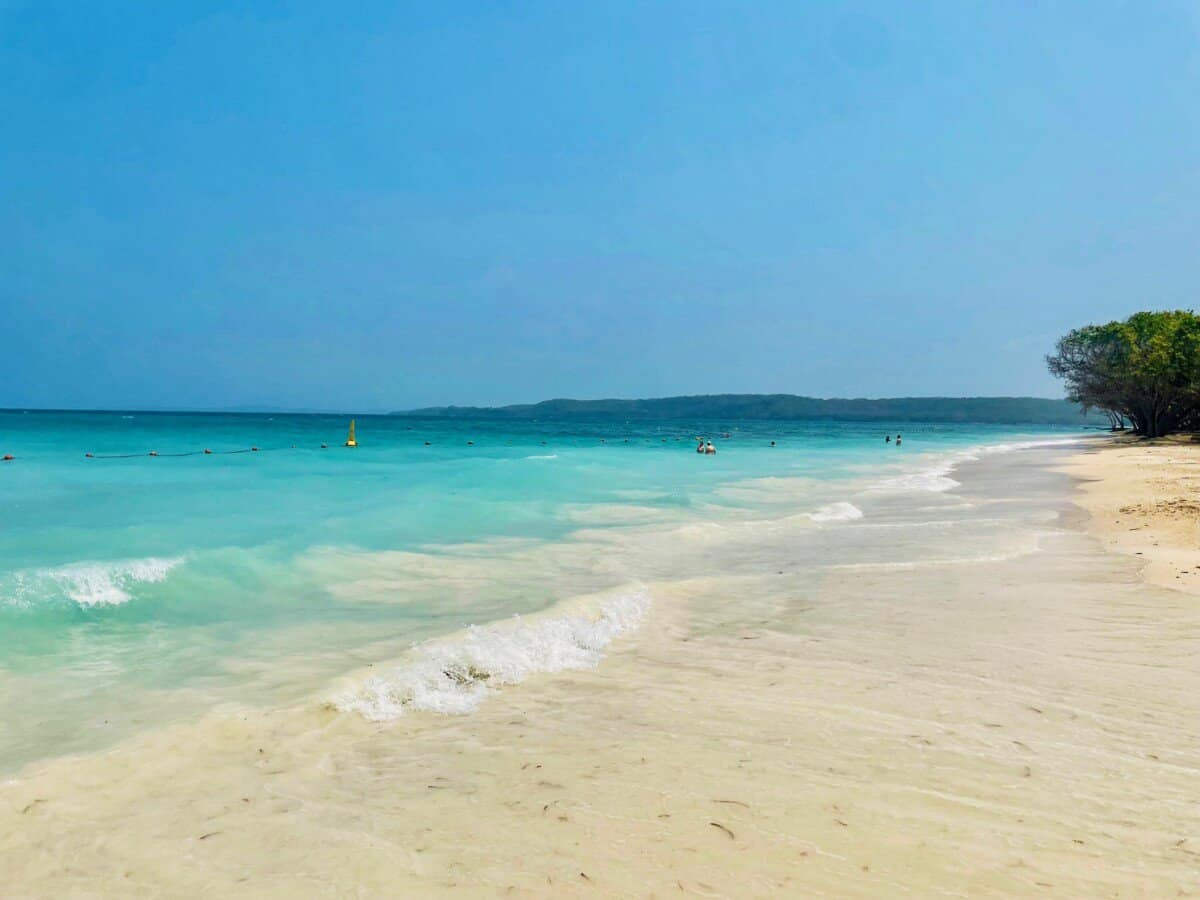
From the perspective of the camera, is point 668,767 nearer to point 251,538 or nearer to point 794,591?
point 794,591

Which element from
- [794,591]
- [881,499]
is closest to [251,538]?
[794,591]

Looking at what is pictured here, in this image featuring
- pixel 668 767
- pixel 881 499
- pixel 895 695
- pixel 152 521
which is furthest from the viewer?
pixel 881 499

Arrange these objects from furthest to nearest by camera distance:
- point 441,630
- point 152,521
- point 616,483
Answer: point 616,483, point 152,521, point 441,630

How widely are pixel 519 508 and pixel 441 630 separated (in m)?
10.9

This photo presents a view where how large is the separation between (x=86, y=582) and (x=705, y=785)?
8.82 metres

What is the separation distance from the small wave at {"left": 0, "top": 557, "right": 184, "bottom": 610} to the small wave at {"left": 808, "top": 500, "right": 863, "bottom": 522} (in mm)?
12253

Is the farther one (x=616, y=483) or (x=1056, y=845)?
(x=616, y=483)

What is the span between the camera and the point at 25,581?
924cm

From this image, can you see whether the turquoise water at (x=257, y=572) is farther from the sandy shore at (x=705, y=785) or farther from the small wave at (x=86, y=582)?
the sandy shore at (x=705, y=785)

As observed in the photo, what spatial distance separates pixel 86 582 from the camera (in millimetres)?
9164

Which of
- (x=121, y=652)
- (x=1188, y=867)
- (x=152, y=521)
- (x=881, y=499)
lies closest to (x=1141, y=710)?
(x=1188, y=867)

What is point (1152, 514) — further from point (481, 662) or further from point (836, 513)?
point (481, 662)

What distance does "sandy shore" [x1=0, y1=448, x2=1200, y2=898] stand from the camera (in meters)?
3.11

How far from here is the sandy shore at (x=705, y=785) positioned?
311 cm
